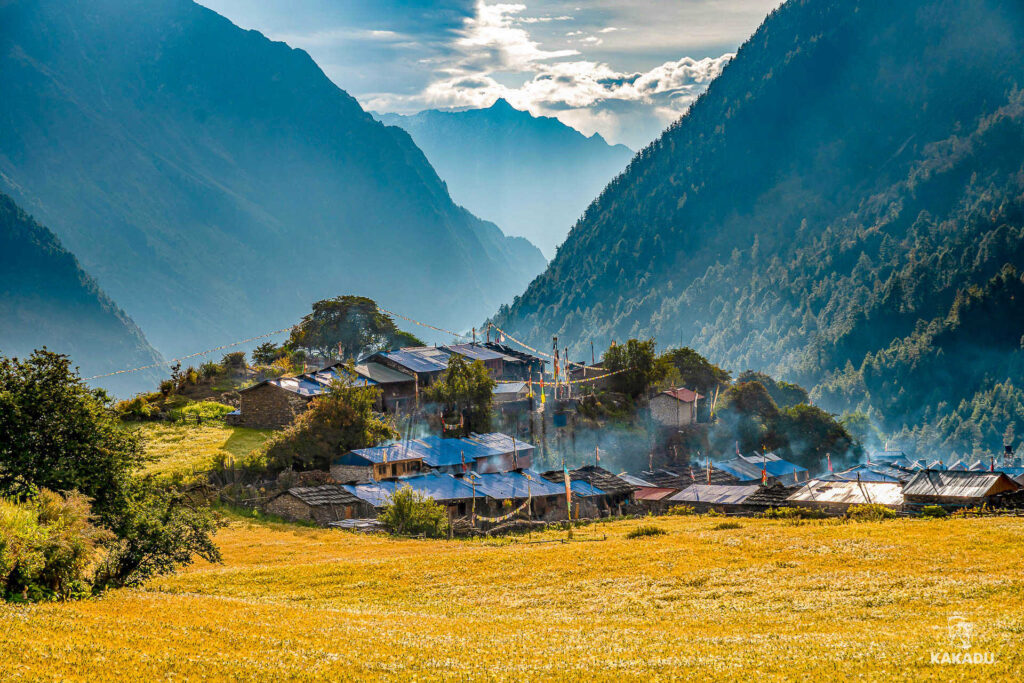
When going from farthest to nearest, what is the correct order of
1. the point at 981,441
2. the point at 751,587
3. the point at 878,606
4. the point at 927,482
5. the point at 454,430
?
the point at 981,441, the point at 454,430, the point at 927,482, the point at 751,587, the point at 878,606

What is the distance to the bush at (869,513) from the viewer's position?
5000 centimetres

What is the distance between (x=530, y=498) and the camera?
5972cm

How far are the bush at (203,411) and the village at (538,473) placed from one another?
1.50 metres

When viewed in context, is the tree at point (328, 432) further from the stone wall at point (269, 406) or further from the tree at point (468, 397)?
the tree at point (468, 397)

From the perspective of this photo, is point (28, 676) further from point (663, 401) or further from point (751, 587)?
point (663, 401)

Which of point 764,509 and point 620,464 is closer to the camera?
point 764,509

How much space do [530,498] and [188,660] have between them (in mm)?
40925

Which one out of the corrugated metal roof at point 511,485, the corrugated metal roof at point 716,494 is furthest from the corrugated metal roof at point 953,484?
the corrugated metal roof at point 511,485

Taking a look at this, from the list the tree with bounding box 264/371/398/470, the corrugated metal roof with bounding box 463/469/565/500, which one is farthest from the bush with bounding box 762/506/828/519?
the tree with bounding box 264/371/398/470

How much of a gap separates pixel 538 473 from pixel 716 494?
46.0 ft

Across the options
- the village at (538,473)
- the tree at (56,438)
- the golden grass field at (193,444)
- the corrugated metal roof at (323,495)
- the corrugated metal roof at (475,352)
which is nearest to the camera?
the tree at (56,438)

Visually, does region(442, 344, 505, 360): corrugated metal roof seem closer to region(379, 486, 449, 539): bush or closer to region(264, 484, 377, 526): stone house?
region(264, 484, 377, 526): stone house

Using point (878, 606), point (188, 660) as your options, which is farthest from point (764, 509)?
point (188, 660)

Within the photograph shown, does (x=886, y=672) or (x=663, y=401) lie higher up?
(x=663, y=401)
